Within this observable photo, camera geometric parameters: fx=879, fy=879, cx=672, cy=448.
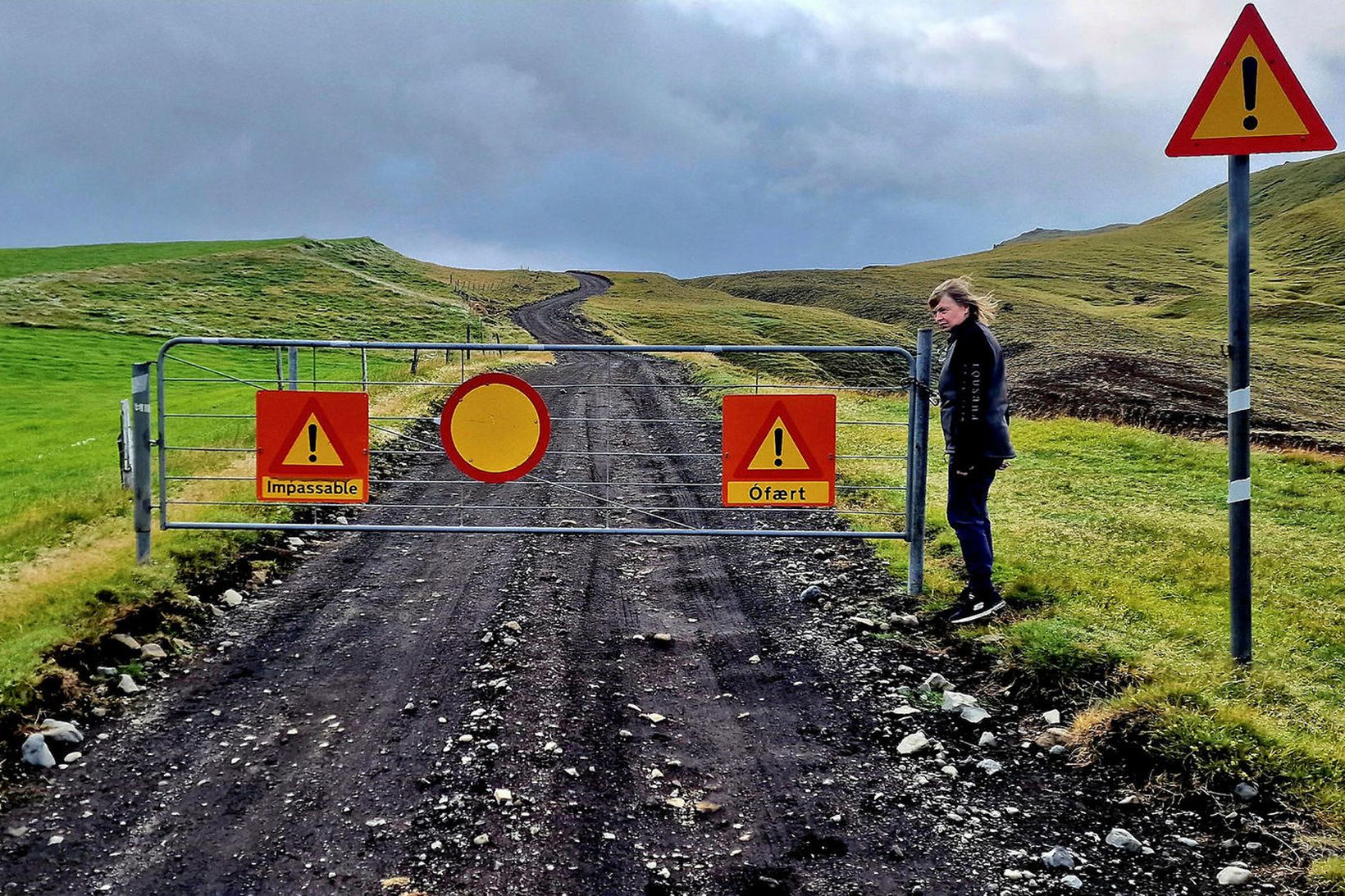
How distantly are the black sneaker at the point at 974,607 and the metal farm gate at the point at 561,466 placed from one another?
1.87 ft

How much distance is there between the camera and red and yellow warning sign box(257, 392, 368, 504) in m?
7.35

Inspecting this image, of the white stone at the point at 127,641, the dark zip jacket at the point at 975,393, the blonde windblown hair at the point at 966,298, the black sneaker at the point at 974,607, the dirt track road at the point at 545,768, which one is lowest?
the dirt track road at the point at 545,768

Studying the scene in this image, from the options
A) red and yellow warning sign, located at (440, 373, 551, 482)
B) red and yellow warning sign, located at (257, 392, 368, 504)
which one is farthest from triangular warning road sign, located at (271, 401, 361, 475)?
red and yellow warning sign, located at (440, 373, 551, 482)

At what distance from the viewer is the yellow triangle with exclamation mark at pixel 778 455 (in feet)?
23.8

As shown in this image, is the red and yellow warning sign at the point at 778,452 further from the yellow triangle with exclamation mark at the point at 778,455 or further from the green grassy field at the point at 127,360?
the green grassy field at the point at 127,360

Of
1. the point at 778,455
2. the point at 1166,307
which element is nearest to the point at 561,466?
the point at 778,455

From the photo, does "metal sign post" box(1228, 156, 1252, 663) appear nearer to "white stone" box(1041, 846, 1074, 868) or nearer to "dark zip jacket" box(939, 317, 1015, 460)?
"dark zip jacket" box(939, 317, 1015, 460)

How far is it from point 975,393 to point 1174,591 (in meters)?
2.29

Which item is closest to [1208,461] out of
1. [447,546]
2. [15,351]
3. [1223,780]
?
[1223,780]

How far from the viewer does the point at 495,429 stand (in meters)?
7.45

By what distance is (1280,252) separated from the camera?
4158 inches

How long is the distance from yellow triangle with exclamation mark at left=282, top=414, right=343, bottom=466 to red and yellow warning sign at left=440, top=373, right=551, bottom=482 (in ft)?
3.14

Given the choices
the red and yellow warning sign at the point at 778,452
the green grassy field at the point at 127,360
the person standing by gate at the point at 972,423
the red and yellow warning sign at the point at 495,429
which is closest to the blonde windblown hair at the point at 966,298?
the person standing by gate at the point at 972,423

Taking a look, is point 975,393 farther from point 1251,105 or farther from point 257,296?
point 257,296
